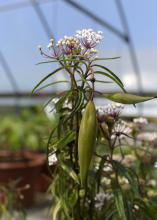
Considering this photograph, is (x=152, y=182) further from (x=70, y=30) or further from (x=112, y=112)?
(x=70, y=30)

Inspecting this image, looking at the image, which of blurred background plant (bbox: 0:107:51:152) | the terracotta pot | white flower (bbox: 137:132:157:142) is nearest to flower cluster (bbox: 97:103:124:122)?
white flower (bbox: 137:132:157:142)

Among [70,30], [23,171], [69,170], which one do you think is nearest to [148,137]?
[69,170]

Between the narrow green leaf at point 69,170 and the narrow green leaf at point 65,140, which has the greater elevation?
the narrow green leaf at point 65,140

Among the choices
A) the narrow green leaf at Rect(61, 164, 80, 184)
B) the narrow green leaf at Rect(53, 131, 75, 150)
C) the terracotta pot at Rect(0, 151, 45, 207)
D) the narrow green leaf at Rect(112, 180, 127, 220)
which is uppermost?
the narrow green leaf at Rect(53, 131, 75, 150)

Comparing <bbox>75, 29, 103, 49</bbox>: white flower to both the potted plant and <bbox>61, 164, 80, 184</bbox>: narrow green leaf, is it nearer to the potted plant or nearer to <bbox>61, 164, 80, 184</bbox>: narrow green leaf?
<bbox>61, 164, 80, 184</bbox>: narrow green leaf

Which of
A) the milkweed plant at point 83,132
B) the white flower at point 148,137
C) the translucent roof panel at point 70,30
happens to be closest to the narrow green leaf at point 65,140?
the milkweed plant at point 83,132

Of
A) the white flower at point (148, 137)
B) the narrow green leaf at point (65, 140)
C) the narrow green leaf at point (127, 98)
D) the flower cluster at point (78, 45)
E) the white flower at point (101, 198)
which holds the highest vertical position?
the flower cluster at point (78, 45)

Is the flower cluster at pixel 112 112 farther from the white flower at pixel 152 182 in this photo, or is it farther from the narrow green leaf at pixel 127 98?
the white flower at pixel 152 182

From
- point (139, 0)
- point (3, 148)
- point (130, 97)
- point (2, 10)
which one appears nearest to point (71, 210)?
point (130, 97)
